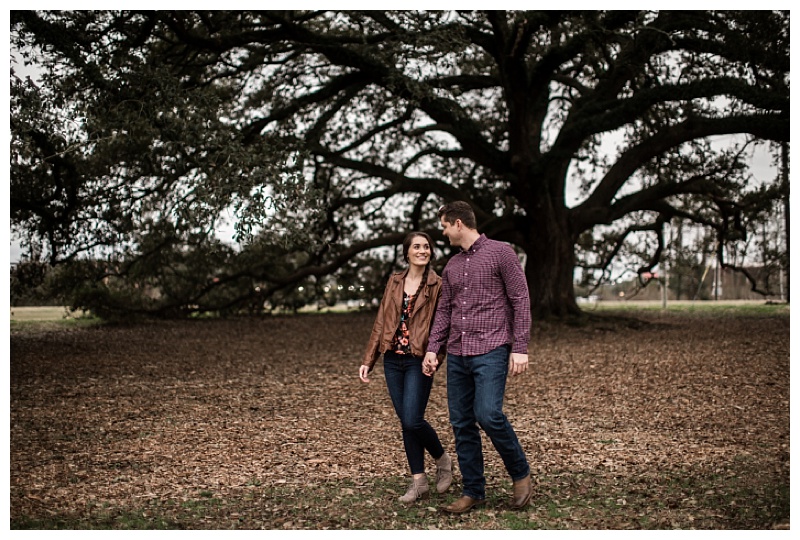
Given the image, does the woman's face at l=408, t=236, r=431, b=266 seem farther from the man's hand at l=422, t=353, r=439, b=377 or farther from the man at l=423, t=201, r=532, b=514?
the man's hand at l=422, t=353, r=439, b=377

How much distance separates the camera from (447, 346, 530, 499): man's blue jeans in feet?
13.2

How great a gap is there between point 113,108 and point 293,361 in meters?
4.65

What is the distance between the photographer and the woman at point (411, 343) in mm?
4258

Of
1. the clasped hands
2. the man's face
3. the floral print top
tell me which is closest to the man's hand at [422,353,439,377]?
the clasped hands

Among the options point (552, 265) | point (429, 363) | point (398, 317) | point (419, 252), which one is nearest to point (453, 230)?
point (419, 252)

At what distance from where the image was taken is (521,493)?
4230 mm

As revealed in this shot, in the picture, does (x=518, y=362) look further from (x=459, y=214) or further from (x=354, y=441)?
(x=354, y=441)

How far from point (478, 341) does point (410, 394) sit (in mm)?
502

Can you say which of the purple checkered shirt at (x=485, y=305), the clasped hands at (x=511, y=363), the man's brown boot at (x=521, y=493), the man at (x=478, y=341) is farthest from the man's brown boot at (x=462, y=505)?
the purple checkered shirt at (x=485, y=305)

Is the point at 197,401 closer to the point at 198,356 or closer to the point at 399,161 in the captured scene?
the point at 198,356

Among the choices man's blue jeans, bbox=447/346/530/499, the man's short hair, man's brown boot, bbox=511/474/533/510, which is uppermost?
the man's short hair

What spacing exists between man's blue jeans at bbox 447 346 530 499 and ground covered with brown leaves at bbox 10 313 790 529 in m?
0.25

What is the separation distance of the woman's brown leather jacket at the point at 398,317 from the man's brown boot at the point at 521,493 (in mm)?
893
